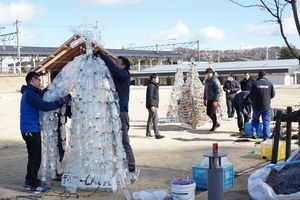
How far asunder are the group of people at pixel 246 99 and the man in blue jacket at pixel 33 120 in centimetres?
554

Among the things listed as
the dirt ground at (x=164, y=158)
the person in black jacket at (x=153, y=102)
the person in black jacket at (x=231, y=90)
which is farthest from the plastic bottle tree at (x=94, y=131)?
the person in black jacket at (x=231, y=90)

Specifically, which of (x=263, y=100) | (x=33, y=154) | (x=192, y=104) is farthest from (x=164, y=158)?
(x=192, y=104)

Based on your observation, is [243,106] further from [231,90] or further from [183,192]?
[183,192]

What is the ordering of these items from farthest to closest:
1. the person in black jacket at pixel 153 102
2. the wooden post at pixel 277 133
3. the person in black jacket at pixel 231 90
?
the person in black jacket at pixel 231 90, the person in black jacket at pixel 153 102, the wooden post at pixel 277 133

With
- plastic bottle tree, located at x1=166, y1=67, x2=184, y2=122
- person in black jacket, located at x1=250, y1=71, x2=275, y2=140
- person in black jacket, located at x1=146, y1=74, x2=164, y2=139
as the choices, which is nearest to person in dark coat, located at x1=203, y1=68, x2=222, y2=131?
person in black jacket, located at x1=146, y1=74, x2=164, y2=139

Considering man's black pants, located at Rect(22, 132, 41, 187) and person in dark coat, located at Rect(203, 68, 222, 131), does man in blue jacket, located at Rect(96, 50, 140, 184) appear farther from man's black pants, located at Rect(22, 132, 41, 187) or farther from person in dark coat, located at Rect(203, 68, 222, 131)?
person in dark coat, located at Rect(203, 68, 222, 131)

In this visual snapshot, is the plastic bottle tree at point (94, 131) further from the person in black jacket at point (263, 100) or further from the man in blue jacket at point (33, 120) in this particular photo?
the person in black jacket at point (263, 100)

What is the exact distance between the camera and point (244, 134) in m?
11.9

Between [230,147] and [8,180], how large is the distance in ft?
16.9

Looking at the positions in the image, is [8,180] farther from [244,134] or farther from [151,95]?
[244,134]

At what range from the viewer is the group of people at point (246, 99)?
34.9ft

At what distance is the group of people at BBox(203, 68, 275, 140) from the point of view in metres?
10.6

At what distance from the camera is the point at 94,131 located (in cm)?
656

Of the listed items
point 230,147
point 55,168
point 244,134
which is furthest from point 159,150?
point 55,168
